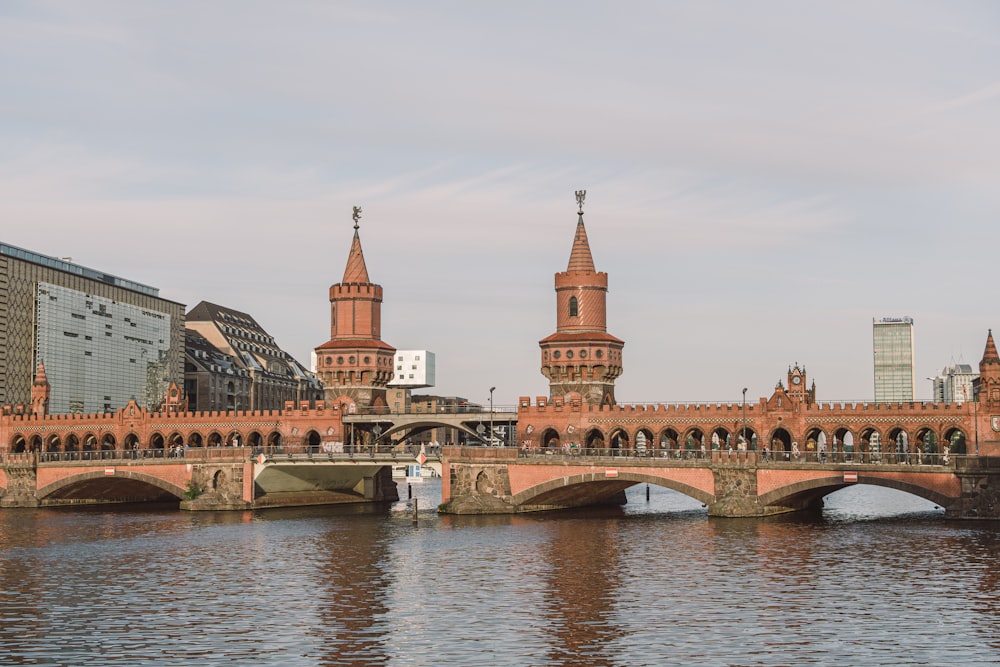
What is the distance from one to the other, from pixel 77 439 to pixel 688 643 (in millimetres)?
110541

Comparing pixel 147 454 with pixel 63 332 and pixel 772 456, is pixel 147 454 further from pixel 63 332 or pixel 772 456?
pixel 772 456

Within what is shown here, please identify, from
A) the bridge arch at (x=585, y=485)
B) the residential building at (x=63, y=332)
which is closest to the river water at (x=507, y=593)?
the bridge arch at (x=585, y=485)

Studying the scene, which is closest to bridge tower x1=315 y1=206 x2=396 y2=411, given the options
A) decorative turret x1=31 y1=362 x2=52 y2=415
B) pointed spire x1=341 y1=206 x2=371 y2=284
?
pointed spire x1=341 y1=206 x2=371 y2=284

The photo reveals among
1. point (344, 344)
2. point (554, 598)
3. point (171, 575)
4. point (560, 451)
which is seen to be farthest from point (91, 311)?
point (554, 598)

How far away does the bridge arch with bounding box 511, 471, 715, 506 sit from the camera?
9944 centimetres

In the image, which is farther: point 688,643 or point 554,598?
point 554,598

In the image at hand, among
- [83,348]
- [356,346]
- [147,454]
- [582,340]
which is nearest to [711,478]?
[582,340]

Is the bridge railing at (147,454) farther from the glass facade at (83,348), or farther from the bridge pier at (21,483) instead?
the glass facade at (83,348)

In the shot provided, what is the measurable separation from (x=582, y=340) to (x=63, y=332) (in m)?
86.1

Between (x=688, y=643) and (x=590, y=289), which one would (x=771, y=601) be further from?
(x=590, y=289)

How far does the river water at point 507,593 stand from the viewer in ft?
153

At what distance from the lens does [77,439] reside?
470 ft

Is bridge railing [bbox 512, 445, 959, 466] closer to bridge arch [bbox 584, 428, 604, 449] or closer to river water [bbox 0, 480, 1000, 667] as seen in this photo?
river water [bbox 0, 480, 1000, 667]

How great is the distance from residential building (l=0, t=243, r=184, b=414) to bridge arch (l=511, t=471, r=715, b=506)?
288ft
